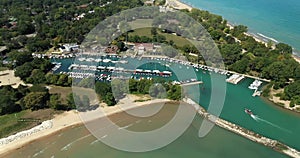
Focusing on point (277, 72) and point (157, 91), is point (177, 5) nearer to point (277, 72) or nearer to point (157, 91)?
point (277, 72)

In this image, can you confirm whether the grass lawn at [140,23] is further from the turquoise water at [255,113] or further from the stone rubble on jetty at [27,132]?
the stone rubble on jetty at [27,132]

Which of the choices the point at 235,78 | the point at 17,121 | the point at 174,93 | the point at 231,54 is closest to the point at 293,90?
the point at 235,78

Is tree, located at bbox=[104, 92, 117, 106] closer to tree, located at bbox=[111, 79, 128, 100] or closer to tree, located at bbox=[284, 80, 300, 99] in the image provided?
tree, located at bbox=[111, 79, 128, 100]

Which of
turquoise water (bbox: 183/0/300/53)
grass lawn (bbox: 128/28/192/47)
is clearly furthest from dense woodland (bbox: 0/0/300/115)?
turquoise water (bbox: 183/0/300/53)

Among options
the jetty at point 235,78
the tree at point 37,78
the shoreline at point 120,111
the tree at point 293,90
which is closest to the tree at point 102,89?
the shoreline at point 120,111

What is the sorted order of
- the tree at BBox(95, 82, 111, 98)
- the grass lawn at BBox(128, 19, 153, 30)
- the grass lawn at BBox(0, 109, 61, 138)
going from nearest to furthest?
1. the grass lawn at BBox(0, 109, 61, 138)
2. the tree at BBox(95, 82, 111, 98)
3. the grass lawn at BBox(128, 19, 153, 30)

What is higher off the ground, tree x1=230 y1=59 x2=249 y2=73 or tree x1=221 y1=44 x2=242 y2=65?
tree x1=221 y1=44 x2=242 y2=65

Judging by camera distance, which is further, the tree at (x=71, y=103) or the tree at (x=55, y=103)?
the tree at (x=71, y=103)
